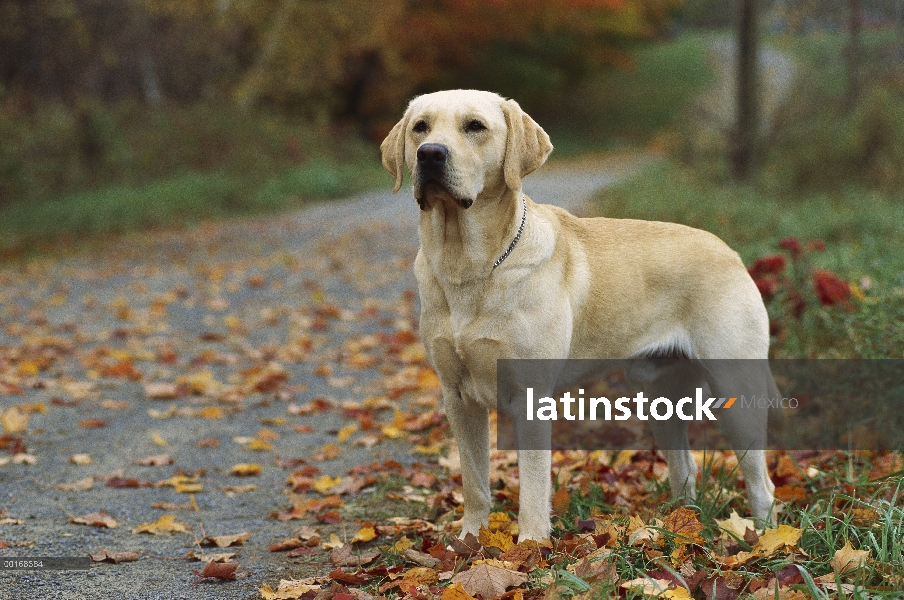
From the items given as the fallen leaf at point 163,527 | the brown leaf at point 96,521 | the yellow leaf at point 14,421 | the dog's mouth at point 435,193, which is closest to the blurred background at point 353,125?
the dog's mouth at point 435,193

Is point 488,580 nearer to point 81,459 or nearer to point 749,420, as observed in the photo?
point 749,420

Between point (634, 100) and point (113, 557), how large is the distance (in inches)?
1539

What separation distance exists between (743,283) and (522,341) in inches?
38.8

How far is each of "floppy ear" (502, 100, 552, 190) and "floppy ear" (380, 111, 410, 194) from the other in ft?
1.35

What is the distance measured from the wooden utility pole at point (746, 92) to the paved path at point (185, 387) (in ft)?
18.4

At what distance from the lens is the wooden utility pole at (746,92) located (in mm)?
14445

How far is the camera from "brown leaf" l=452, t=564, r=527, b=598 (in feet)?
9.98

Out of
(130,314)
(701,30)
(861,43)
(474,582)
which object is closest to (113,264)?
(130,314)

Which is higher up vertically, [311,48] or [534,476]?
[311,48]

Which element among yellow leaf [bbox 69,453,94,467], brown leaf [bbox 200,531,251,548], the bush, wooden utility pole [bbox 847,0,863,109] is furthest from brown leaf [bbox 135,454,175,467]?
wooden utility pole [bbox 847,0,863,109]

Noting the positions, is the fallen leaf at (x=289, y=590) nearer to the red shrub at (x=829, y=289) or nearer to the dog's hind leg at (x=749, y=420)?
the dog's hind leg at (x=749, y=420)

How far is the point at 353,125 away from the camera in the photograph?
89.5 ft

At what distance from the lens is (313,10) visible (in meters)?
22.4

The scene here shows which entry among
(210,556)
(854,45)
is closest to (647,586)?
(210,556)
